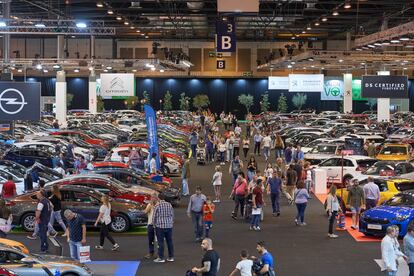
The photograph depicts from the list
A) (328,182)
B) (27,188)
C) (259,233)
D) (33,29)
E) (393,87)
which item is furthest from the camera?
(393,87)

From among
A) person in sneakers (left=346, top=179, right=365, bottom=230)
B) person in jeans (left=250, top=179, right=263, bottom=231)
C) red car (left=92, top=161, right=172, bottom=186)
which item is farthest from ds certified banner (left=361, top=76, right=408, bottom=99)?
person in jeans (left=250, top=179, right=263, bottom=231)

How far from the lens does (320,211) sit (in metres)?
23.4

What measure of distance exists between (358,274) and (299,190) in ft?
18.1

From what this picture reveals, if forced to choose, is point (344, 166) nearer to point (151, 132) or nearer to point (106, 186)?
point (151, 132)

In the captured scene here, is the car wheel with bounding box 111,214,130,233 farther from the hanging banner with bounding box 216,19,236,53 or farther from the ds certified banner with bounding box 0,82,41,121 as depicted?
the hanging banner with bounding box 216,19,236,53

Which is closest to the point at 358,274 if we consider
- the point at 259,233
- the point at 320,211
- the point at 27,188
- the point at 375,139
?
the point at 259,233

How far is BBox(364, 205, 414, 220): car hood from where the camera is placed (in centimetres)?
1826

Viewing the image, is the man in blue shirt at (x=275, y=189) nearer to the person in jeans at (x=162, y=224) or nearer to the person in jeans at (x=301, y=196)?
the person in jeans at (x=301, y=196)

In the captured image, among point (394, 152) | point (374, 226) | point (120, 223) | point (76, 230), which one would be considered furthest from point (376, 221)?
point (394, 152)

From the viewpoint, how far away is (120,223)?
1925 centimetres

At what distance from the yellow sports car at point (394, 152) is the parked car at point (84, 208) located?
16606 millimetres

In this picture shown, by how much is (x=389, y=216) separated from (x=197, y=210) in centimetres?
474

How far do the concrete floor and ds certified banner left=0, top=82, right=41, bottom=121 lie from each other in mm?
10076

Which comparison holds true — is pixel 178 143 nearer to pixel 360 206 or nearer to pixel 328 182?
pixel 328 182
